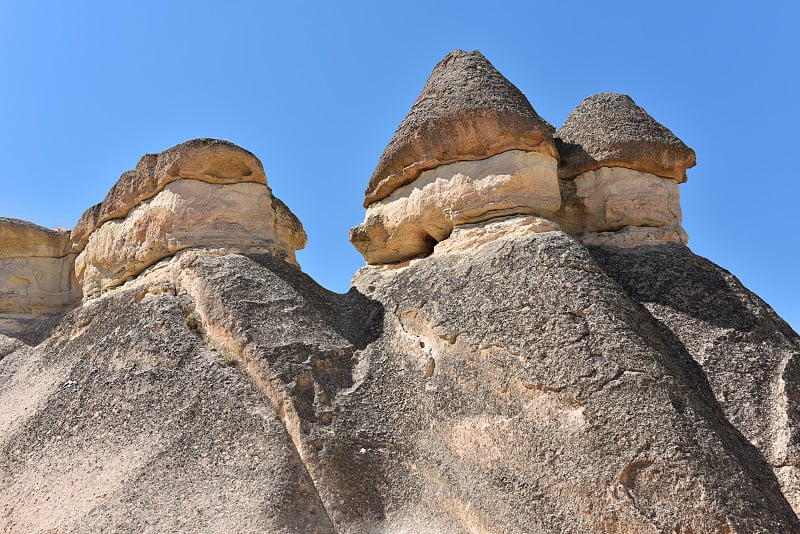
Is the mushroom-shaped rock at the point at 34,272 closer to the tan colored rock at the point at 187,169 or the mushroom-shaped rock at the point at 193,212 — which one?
the mushroom-shaped rock at the point at 193,212

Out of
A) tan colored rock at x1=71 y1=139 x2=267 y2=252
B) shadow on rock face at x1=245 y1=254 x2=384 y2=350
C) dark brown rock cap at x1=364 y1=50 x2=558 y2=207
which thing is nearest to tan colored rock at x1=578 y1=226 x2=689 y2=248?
dark brown rock cap at x1=364 y1=50 x2=558 y2=207

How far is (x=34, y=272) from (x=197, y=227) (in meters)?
3.97

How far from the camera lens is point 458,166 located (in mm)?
9734

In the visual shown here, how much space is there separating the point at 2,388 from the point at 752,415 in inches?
342

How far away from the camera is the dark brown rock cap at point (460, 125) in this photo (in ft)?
31.1

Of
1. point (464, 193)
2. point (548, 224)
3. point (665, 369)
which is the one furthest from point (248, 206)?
point (665, 369)

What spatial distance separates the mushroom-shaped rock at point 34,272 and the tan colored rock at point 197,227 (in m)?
1.96

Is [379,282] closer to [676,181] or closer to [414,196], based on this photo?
[414,196]

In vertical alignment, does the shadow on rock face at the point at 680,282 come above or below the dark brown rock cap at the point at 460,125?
below

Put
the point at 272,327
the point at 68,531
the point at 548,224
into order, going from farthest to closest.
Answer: the point at 548,224, the point at 272,327, the point at 68,531

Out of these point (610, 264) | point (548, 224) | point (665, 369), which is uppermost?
point (548, 224)

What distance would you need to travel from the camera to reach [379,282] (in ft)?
32.3

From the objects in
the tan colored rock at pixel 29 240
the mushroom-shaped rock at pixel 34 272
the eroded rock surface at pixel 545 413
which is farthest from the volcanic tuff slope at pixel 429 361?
the tan colored rock at pixel 29 240

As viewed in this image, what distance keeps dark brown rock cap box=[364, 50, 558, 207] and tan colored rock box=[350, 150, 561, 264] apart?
14 centimetres
